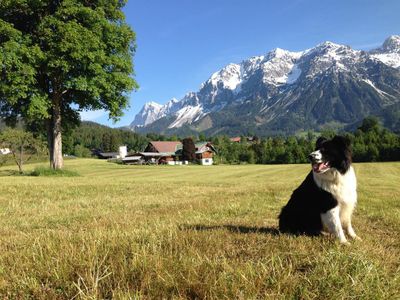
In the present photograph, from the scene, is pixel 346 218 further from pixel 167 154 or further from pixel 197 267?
pixel 167 154

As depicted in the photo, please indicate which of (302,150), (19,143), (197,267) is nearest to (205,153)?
(302,150)

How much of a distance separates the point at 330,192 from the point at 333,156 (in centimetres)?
58

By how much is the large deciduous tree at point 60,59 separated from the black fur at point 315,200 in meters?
18.5

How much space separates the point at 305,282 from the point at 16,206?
9.51 meters

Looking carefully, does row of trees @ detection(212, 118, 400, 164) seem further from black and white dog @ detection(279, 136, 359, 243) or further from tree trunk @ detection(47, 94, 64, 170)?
black and white dog @ detection(279, 136, 359, 243)

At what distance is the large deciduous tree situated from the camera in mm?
20562

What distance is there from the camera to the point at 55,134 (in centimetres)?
2411

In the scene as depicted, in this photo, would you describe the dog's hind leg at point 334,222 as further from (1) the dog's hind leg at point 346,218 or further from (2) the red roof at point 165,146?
(2) the red roof at point 165,146

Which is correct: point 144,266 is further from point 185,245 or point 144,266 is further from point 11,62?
point 11,62

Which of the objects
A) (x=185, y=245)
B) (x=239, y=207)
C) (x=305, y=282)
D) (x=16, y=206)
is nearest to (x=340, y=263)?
(x=305, y=282)

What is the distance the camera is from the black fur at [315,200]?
566 centimetres

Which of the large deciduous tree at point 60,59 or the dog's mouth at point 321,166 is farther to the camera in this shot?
the large deciduous tree at point 60,59

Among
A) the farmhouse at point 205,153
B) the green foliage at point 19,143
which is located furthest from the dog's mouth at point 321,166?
the farmhouse at point 205,153

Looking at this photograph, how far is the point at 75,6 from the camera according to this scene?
22.5 metres
